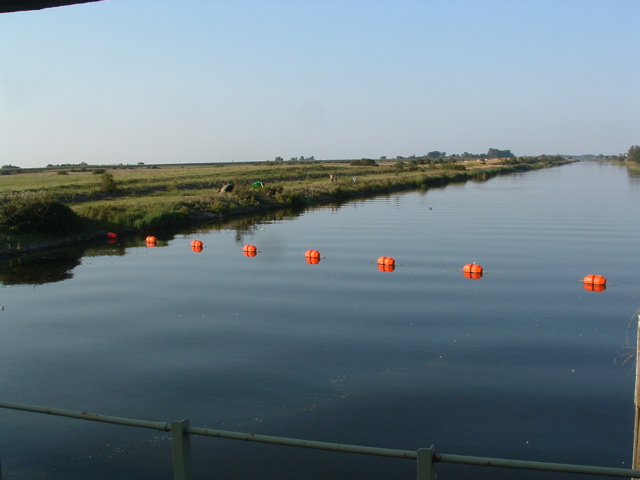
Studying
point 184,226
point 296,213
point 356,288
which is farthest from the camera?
point 296,213

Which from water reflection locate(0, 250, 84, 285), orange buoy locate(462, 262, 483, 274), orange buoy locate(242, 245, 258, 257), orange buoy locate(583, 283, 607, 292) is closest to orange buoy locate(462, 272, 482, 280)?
orange buoy locate(462, 262, 483, 274)

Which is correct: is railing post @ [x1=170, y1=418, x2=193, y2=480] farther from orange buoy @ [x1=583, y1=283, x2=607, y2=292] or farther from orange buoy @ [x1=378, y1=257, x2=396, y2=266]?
orange buoy @ [x1=378, y1=257, x2=396, y2=266]

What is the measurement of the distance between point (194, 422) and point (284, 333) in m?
5.30

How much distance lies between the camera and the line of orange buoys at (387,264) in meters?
20.5

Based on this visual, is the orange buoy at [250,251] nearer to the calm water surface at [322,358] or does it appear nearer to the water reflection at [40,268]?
the calm water surface at [322,358]

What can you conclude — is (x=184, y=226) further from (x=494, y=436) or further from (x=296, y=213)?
(x=494, y=436)

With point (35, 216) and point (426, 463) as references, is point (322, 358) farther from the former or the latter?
point (35, 216)

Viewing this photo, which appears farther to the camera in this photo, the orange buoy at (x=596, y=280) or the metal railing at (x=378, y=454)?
the orange buoy at (x=596, y=280)

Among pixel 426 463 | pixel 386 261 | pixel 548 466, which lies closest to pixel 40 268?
pixel 386 261

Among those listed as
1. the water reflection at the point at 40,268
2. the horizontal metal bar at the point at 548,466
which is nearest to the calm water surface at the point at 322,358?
the water reflection at the point at 40,268

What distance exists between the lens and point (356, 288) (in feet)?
67.7

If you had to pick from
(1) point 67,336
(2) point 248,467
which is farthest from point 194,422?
(1) point 67,336

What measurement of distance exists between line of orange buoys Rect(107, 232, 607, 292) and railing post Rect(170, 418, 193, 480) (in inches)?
703

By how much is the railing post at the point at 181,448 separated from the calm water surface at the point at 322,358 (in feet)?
14.9
